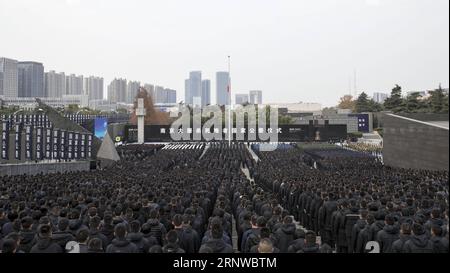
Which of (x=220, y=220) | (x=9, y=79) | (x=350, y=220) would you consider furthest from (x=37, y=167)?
(x=9, y=79)

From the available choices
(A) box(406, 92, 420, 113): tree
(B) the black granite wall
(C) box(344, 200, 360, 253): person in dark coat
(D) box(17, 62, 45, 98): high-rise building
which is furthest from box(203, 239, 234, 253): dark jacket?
(D) box(17, 62, 45, 98): high-rise building

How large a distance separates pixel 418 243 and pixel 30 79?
4498 inches

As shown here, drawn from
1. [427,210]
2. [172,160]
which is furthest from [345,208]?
[172,160]

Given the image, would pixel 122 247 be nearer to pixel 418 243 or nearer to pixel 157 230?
pixel 157 230

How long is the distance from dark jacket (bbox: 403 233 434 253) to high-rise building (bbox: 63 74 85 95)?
177 metres

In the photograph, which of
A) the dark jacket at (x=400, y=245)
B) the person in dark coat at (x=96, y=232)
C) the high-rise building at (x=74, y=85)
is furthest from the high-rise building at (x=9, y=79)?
the dark jacket at (x=400, y=245)

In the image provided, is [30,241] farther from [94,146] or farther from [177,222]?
[94,146]

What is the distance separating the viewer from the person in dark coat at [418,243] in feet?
17.0

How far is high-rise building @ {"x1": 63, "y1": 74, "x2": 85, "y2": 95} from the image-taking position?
6777 inches

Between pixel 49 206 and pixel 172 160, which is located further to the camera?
pixel 172 160

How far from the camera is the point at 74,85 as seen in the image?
178625 mm

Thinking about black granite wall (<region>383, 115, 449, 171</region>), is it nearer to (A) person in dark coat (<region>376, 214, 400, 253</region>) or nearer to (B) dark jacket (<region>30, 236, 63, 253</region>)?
(A) person in dark coat (<region>376, 214, 400, 253</region>)
